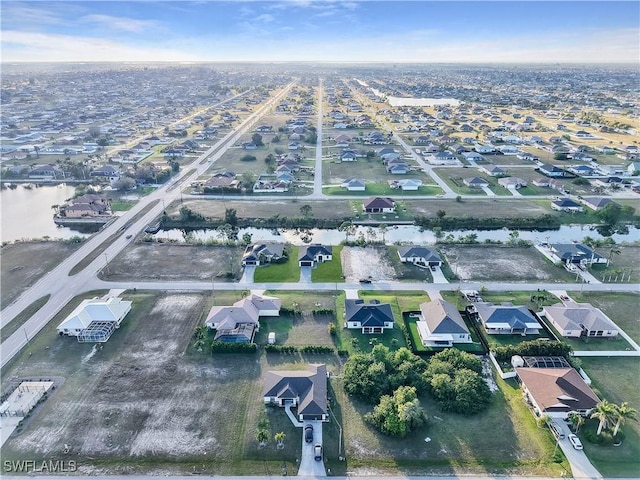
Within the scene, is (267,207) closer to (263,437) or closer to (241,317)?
(241,317)

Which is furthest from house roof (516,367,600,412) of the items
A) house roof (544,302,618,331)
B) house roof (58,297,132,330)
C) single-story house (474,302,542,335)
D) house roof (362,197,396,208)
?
house roof (362,197,396,208)

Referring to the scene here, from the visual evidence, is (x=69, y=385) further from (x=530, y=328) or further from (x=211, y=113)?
(x=211, y=113)

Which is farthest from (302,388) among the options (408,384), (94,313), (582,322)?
(582,322)

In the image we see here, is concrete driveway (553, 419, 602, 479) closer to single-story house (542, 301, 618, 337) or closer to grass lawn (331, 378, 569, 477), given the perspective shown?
grass lawn (331, 378, 569, 477)

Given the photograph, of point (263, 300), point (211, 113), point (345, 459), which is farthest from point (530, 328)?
point (211, 113)

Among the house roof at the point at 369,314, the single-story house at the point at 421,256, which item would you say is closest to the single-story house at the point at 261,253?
the house roof at the point at 369,314

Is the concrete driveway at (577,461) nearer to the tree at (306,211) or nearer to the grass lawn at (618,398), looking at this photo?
the grass lawn at (618,398)
